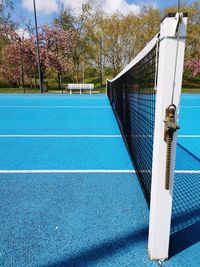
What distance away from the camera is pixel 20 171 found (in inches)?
171

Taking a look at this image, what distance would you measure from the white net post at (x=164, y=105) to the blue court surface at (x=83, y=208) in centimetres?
28

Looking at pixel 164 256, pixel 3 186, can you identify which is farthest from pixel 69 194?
pixel 164 256

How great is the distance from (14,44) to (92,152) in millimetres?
31346

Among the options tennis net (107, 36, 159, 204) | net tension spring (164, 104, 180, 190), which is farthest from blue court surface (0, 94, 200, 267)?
net tension spring (164, 104, 180, 190)

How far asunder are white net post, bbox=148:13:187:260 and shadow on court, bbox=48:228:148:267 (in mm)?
271

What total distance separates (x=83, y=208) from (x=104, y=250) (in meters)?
0.80

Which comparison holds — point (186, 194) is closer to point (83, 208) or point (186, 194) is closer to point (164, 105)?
point (83, 208)

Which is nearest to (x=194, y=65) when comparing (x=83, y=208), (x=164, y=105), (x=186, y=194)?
(x=186, y=194)

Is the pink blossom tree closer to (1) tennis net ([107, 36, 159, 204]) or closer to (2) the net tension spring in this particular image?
(1) tennis net ([107, 36, 159, 204])

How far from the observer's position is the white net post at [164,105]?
1.76 m

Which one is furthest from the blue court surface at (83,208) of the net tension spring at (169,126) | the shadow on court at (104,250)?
the net tension spring at (169,126)

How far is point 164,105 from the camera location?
1.90 m

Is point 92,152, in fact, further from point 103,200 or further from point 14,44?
point 14,44

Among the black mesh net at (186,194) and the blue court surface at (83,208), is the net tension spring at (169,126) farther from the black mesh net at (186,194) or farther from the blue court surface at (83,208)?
the black mesh net at (186,194)
